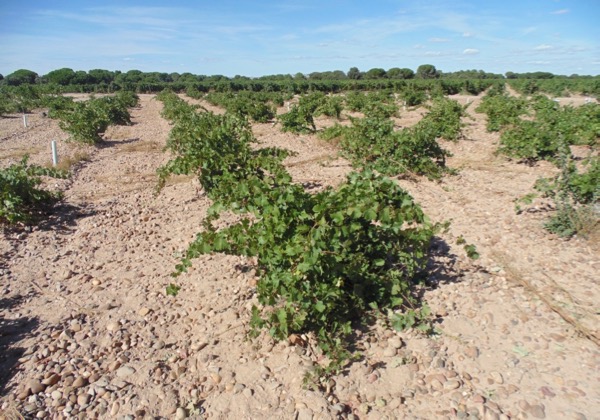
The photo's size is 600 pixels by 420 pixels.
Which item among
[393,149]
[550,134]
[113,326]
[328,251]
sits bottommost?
[113,326]

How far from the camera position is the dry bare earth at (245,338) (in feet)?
9.68

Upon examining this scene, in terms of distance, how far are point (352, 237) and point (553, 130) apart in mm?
7743

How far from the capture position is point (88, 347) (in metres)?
3.64

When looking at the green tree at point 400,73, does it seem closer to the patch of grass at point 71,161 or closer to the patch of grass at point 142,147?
the patch of grass at point 142,147

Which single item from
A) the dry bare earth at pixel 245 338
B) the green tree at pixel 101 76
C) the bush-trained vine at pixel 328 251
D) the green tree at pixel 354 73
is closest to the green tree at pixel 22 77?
the green tree at pixel 101 76

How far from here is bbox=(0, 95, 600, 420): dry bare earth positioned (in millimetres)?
2951

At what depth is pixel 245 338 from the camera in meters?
3.56

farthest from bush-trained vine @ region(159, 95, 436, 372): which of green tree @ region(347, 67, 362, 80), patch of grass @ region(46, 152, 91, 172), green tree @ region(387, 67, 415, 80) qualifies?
green tree @ region(347, 67, 362, 80)

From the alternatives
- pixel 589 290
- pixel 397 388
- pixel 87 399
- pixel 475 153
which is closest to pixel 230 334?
pixel 87 399

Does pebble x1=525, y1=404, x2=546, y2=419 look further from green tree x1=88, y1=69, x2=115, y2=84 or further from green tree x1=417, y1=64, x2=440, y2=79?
green tree x1=88, y1=69, x2=115, y2=84

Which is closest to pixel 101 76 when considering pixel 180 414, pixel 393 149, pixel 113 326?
pixel 393 149

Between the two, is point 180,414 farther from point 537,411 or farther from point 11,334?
point 537,411

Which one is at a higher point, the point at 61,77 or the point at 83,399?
the point at 61,77

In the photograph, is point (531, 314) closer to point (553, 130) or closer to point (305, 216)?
point (305, 216)
